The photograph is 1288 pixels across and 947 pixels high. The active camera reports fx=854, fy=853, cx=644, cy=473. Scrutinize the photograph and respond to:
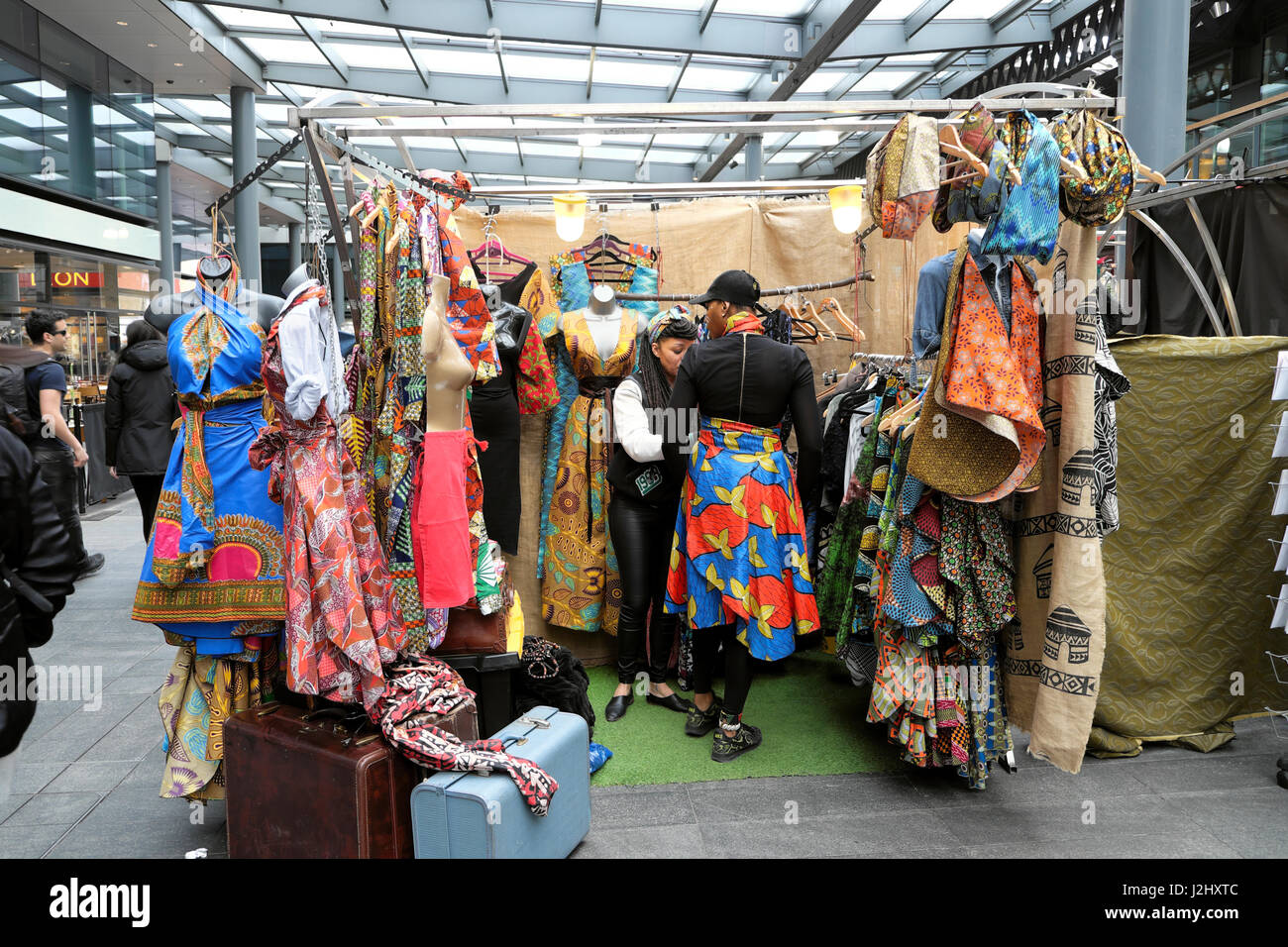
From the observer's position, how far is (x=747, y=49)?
7.99 metres

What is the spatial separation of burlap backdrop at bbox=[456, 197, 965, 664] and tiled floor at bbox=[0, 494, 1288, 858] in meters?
1.62

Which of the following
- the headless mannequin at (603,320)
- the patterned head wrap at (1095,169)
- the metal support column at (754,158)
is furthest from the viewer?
the metal support column at (754,158)

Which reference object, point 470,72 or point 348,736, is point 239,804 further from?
point 470,72

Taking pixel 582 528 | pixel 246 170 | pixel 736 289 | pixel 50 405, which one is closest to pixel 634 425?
pixel 736 289

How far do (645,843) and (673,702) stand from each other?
3.80 feet

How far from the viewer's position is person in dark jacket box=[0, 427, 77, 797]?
1.84 m

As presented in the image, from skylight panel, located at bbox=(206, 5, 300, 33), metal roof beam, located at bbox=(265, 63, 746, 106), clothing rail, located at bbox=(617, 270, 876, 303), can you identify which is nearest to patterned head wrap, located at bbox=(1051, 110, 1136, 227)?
clothing rail, located at bbox=(617, 270, 876, 303)

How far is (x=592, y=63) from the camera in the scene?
8906mm

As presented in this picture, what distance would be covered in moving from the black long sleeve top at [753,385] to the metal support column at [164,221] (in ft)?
35.1

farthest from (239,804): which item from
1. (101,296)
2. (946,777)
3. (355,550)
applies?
(101,296)

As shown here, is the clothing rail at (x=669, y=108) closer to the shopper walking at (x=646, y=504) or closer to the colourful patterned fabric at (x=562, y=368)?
the shopper walking at (x=646, y=504)

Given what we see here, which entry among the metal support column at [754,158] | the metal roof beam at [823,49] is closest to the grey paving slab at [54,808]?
the metal roof beam at [823,49]

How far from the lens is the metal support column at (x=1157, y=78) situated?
454 centimetres
